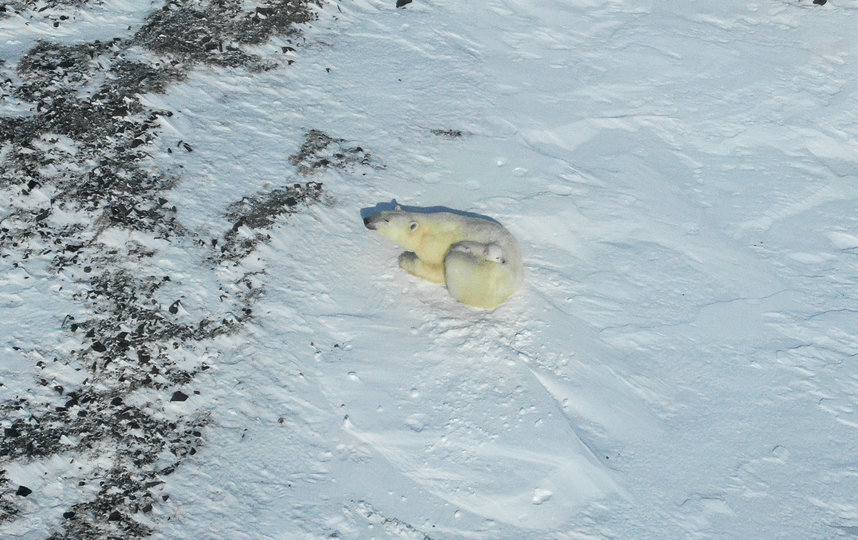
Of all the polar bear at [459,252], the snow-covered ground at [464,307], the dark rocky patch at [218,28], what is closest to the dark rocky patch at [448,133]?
the snow-covered ground at [464,307]

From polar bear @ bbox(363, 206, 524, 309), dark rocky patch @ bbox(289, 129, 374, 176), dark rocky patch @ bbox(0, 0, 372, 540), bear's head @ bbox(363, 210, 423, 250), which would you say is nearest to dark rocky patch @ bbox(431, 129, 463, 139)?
dark rocky patch @ bbox(289, 129, 374, 176)

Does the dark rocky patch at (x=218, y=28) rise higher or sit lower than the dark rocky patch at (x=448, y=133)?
higher

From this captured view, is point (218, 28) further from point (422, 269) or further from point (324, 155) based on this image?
point (422, 269)

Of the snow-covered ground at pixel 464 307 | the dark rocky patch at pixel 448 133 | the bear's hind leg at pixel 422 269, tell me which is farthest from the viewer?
the dark rocky patch at pixel 448 133

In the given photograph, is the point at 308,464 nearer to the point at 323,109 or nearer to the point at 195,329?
the point at 195,329

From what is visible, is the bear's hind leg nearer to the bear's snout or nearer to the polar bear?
the polar bear

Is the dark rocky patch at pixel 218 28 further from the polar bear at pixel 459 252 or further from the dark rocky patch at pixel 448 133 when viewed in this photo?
the polar bear at pixel 459 252

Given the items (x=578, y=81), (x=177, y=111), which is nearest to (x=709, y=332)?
(x=578, y=81)

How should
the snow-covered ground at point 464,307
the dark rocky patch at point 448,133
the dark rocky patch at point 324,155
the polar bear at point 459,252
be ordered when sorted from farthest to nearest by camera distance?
the dark rocky patch at point 448,133
the dark rocky patch at point 324,155
the polar bear at point 459,252
the snow-covered ground at point 464,307

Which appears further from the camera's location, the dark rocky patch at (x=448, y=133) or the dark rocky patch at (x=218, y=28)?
the dark rocky patch at (x=218, y=28)

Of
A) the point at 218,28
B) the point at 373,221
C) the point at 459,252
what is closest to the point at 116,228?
the point at 373,221
